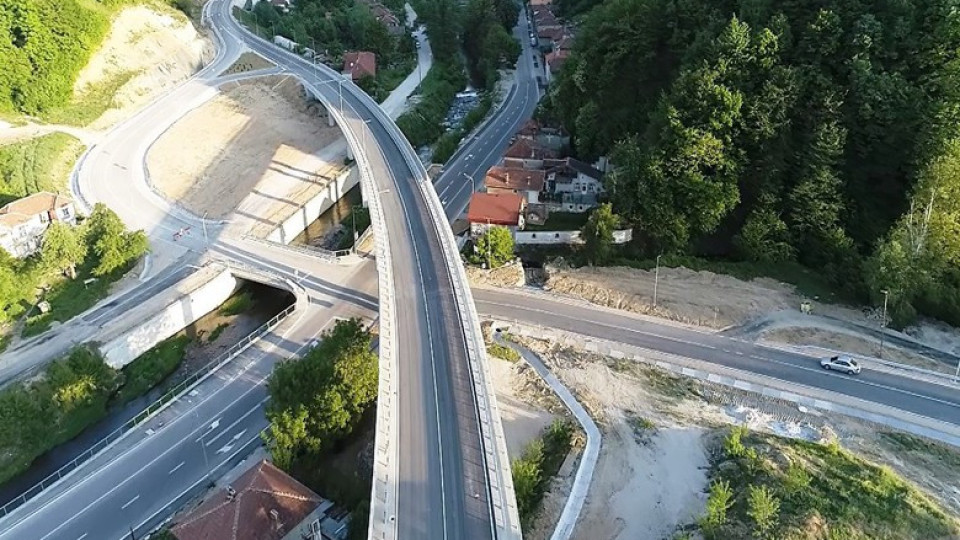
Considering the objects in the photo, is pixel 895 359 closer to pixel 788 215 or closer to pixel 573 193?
pixel 788 215

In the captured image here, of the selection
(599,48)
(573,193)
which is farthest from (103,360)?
(599,48)

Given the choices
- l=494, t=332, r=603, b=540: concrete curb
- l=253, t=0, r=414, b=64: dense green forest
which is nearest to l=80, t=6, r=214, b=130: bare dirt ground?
l=253, t=0, r=414, b=64: dense green forest

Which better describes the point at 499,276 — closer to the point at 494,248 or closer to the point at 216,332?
the point at 494,248

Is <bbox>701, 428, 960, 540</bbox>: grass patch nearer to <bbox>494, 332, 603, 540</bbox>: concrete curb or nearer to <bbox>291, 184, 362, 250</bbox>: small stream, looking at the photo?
<bbox>494, 332, 603, 540</bbox>: concrete curb

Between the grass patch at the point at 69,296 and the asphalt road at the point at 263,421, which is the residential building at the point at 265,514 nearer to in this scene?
the asphalt road at the point at 263,421

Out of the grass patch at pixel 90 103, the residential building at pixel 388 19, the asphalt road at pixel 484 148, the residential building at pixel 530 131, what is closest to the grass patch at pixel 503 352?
the asphalt road at pixel 484 148

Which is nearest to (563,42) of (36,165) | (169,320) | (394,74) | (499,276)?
(394,74)
